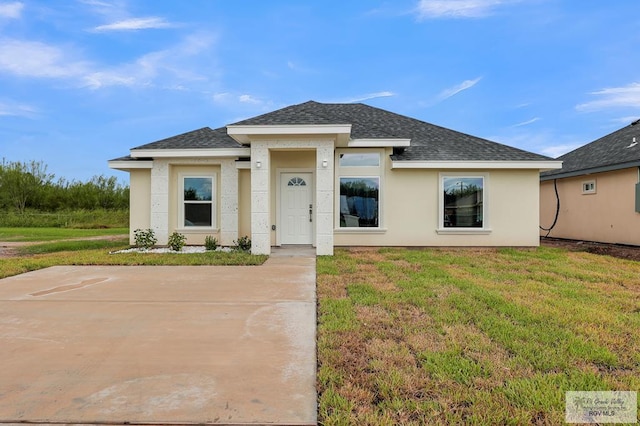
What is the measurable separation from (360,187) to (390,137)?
171cm

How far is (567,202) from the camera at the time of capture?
1375 centimetres

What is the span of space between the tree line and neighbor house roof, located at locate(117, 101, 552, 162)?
23561 mm

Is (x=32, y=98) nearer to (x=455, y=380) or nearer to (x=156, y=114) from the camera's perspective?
(x=156, y=114)

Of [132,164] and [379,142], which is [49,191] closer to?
[132,164]

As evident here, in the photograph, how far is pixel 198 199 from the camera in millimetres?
11266

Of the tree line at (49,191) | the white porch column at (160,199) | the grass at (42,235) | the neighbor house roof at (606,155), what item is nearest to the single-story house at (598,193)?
the neighbor house roof at (606,155)

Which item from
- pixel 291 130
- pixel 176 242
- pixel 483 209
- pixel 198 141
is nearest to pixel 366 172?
pixel 291 130

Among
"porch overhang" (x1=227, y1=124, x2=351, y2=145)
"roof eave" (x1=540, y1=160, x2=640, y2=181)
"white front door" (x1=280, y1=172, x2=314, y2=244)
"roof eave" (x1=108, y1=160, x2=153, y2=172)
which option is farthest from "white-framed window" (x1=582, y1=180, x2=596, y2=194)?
"roof eave" (x1=108, y1=160, x2=153, y2=172)

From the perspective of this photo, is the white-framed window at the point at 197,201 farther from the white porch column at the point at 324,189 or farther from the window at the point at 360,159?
the window at the point at 360,159

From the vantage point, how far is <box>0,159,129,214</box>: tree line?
96.1 ft

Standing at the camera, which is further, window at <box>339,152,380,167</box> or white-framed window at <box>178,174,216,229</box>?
white-framed window at <box>178,174,216,229</box>

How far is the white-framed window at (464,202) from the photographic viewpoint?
35.3 ft

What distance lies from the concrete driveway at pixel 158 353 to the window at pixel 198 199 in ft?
17.7

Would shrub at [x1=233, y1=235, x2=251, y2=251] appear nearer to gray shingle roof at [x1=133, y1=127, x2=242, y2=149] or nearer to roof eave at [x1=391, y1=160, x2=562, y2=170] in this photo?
gray shingle roof at [x1=133, y1=127, x2=242, y2=149]
